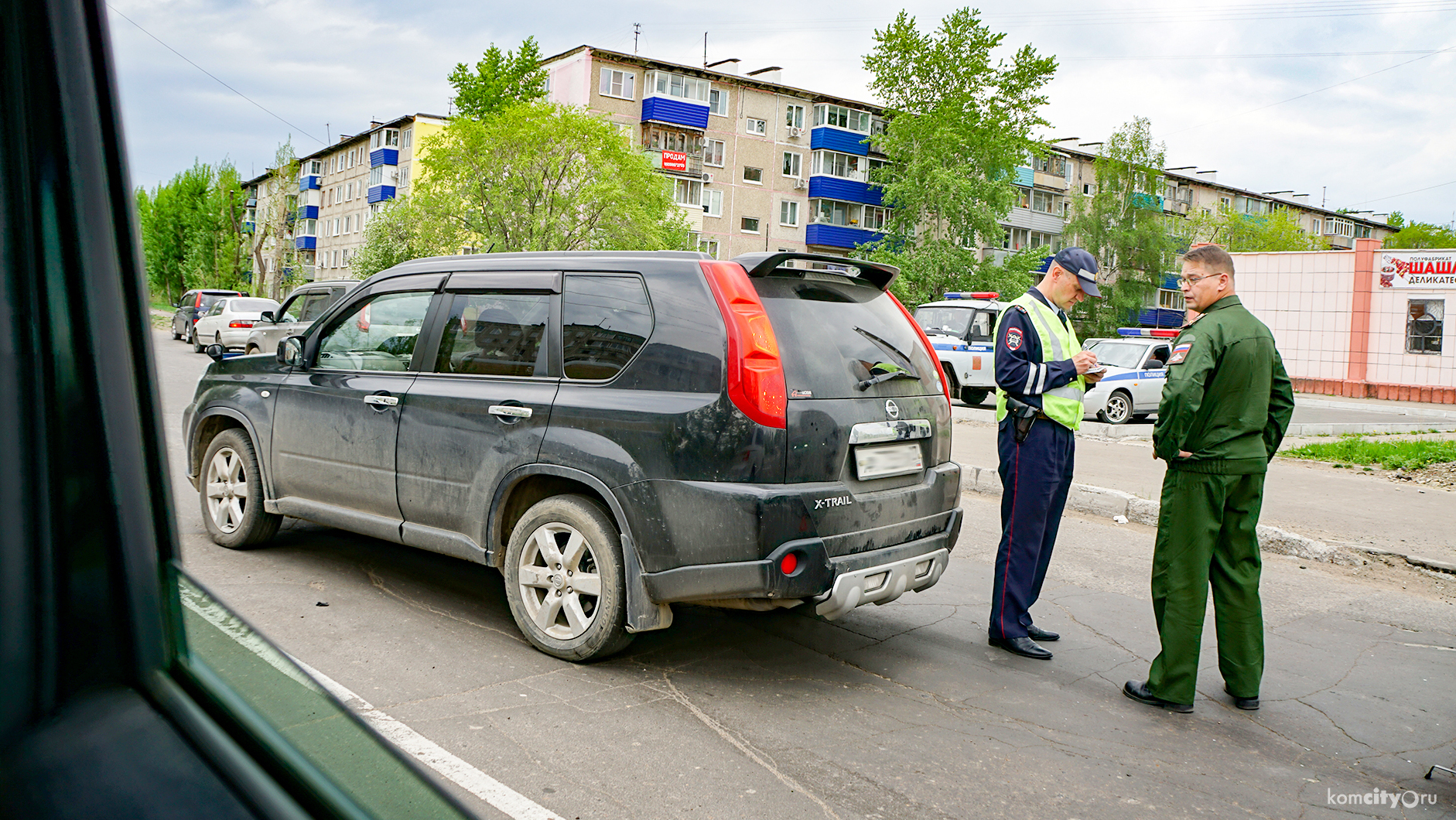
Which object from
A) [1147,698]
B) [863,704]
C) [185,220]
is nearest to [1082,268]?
[1147,698]

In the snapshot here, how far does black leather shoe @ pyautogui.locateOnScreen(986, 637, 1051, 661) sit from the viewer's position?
493 cm

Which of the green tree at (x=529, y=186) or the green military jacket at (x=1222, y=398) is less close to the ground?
the green tree at (x=529, y=186)

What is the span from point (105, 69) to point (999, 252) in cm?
7272

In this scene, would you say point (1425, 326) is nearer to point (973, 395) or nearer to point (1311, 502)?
point (973, 395)

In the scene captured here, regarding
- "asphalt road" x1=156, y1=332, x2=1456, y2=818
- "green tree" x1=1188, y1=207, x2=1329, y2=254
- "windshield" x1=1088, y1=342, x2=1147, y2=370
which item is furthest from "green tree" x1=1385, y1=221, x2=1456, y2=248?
"asphalt road" x1=156, y1=332, x2=1456, y2=818

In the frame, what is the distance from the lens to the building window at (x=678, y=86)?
57594 mm

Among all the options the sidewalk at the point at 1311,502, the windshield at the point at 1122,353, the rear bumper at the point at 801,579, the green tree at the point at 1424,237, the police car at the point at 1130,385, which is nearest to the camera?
the rear bumper at the point at 801,579

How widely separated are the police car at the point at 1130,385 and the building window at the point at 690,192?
4160cm

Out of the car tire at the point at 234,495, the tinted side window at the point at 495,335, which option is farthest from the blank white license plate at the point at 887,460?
the car tire at the point at 234,495

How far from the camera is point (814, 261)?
179 inches

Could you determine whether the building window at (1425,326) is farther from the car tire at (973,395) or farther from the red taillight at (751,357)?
the red taillight at (751,357)

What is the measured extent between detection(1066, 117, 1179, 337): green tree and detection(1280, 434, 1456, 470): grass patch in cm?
5034

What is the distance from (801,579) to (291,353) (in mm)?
3405

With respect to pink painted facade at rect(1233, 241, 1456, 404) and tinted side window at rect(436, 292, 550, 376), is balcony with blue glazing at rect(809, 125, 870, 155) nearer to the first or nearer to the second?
pink painted facade at rect(1233, 241, 1456, 404)
